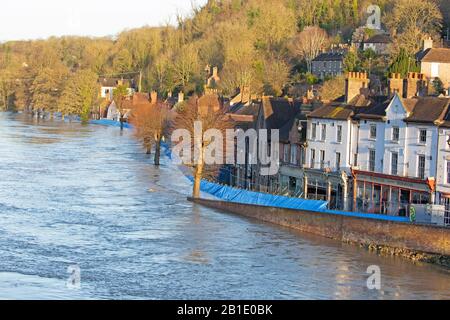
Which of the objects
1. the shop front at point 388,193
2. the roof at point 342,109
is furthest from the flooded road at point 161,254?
the roof at point 342,109

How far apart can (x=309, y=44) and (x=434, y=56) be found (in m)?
33.5

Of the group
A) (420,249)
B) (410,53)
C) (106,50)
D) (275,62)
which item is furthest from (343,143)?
(106,50)

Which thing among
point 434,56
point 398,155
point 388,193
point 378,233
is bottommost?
point 378,233

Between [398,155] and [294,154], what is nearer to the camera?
[398,155]

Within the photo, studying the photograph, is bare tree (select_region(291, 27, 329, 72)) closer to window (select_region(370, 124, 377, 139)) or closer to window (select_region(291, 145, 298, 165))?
window (select_region(291, 145, 298, 165))

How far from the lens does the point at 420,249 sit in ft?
121

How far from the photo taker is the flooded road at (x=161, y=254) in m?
31.6

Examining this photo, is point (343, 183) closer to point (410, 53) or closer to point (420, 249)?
point (420, 249)

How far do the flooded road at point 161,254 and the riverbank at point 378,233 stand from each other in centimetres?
63

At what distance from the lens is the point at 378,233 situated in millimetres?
38188

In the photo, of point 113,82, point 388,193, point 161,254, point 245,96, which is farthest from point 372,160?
point 113,82

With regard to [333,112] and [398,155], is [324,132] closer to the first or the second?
[333,112]

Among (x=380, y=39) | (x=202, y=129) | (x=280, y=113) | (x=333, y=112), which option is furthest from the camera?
(x=380, y=39)

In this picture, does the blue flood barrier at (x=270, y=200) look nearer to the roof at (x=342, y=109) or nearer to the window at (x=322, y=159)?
the window at (x=322, y=159)
